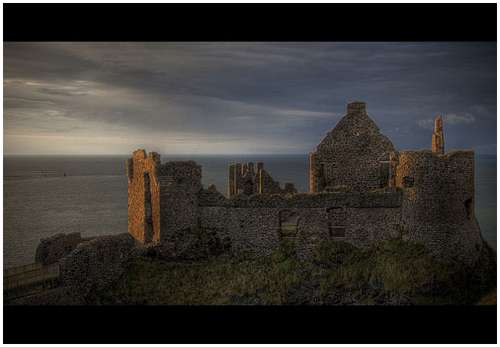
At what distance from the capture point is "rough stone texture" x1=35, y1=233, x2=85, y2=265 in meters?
20.4

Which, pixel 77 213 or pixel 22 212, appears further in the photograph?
pixel 77 213

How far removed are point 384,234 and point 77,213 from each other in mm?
38897

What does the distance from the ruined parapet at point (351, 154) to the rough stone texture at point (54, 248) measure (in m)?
11.1

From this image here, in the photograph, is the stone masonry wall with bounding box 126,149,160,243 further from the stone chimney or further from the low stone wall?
the stone chimney

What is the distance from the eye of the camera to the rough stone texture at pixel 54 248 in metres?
20.4

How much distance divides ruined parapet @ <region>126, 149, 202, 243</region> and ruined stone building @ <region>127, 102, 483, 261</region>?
39 mm

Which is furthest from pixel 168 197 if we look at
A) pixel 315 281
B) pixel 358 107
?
pixel 358 107

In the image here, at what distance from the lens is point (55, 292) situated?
17203mm

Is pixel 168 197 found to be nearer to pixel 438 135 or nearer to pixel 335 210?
pixel 335 210

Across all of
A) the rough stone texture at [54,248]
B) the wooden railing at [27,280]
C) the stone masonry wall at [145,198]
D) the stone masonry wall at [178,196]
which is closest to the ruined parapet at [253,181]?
the stone masonry wall at [145,198]

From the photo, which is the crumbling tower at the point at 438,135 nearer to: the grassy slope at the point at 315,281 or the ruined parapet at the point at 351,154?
the ruined parapet at the point at 351,154

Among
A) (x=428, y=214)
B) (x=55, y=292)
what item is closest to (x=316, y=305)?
(x=428, y=214)

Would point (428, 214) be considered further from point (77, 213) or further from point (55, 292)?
point (77, 213)

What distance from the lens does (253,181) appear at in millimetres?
27250
